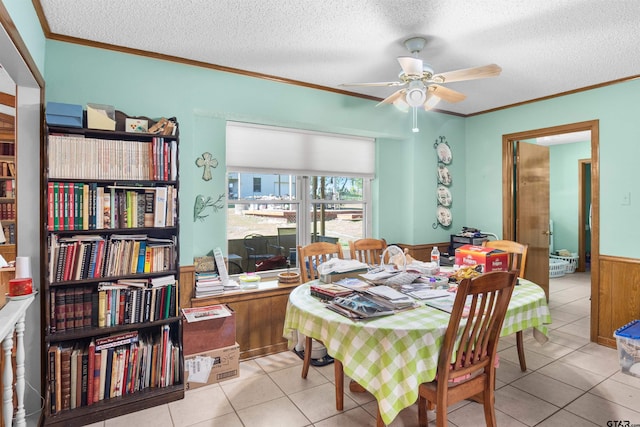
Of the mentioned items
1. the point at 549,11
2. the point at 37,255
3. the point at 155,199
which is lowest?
the point at 37,255

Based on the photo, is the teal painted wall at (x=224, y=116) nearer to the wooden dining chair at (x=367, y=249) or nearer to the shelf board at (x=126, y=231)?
the shelf board at (x=126, y=231)

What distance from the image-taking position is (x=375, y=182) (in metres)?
4.16

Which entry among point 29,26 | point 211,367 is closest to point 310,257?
point 211,367

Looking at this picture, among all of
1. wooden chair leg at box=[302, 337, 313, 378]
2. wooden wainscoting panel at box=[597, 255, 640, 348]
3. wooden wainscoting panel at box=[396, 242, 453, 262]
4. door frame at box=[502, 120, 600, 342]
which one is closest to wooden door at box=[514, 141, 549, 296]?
door frame at box=[502, 120, 600, 342]

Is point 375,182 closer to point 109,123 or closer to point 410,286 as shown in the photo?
point 410,286

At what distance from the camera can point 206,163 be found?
3.02 meters

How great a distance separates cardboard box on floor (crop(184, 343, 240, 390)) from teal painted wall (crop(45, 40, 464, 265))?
0.71 m

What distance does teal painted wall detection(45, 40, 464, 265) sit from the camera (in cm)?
249

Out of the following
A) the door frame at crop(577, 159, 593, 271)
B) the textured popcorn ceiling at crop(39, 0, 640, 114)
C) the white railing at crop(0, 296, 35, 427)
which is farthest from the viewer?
the door frame at crop(577, 159, 593, 271)

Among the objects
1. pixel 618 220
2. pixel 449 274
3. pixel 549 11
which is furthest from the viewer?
pixel 618 220

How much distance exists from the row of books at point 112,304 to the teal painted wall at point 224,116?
448 mm

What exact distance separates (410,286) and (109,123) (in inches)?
83.4

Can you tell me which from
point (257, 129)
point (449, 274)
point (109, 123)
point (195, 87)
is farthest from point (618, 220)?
point (109, 123)

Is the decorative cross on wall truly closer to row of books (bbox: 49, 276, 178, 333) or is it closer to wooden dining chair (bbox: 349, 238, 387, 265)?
row of books (bbox: 49, 276, 178, 333)
